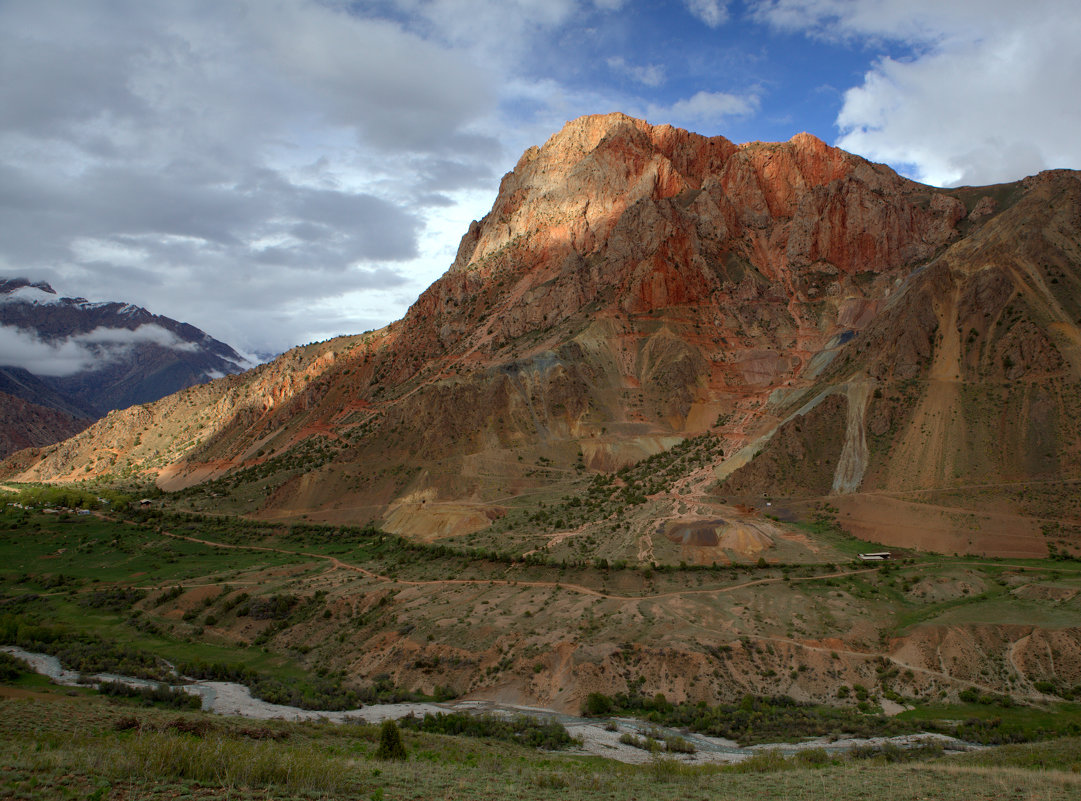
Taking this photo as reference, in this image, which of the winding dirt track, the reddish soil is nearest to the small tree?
the winding dirt track

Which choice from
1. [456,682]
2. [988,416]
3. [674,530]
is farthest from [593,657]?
[988,416]

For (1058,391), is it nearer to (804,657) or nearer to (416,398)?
(804,657)

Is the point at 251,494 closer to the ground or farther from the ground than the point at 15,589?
farther from the ground

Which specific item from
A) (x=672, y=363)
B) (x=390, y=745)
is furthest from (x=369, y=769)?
(x=672, y=363)

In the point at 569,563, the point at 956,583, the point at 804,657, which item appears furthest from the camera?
the point at 569,563

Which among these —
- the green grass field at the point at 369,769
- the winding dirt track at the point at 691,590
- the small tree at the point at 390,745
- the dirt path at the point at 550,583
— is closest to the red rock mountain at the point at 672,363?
the dirt path at the point at 550,583

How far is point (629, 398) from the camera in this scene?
86750 millimetres

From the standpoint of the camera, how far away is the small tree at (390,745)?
20.8 metres

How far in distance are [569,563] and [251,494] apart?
52.5 meters

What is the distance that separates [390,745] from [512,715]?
1052 centimetres

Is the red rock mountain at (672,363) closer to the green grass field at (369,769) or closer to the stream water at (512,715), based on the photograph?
the stream water at (512,715)

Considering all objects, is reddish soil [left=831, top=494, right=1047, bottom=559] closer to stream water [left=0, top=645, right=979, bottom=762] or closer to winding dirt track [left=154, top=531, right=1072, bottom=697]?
winding dirt track [left=154, top=531, right=1072, bottom=697]

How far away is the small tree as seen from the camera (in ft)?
68.2

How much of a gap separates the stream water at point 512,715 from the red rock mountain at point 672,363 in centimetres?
2327
